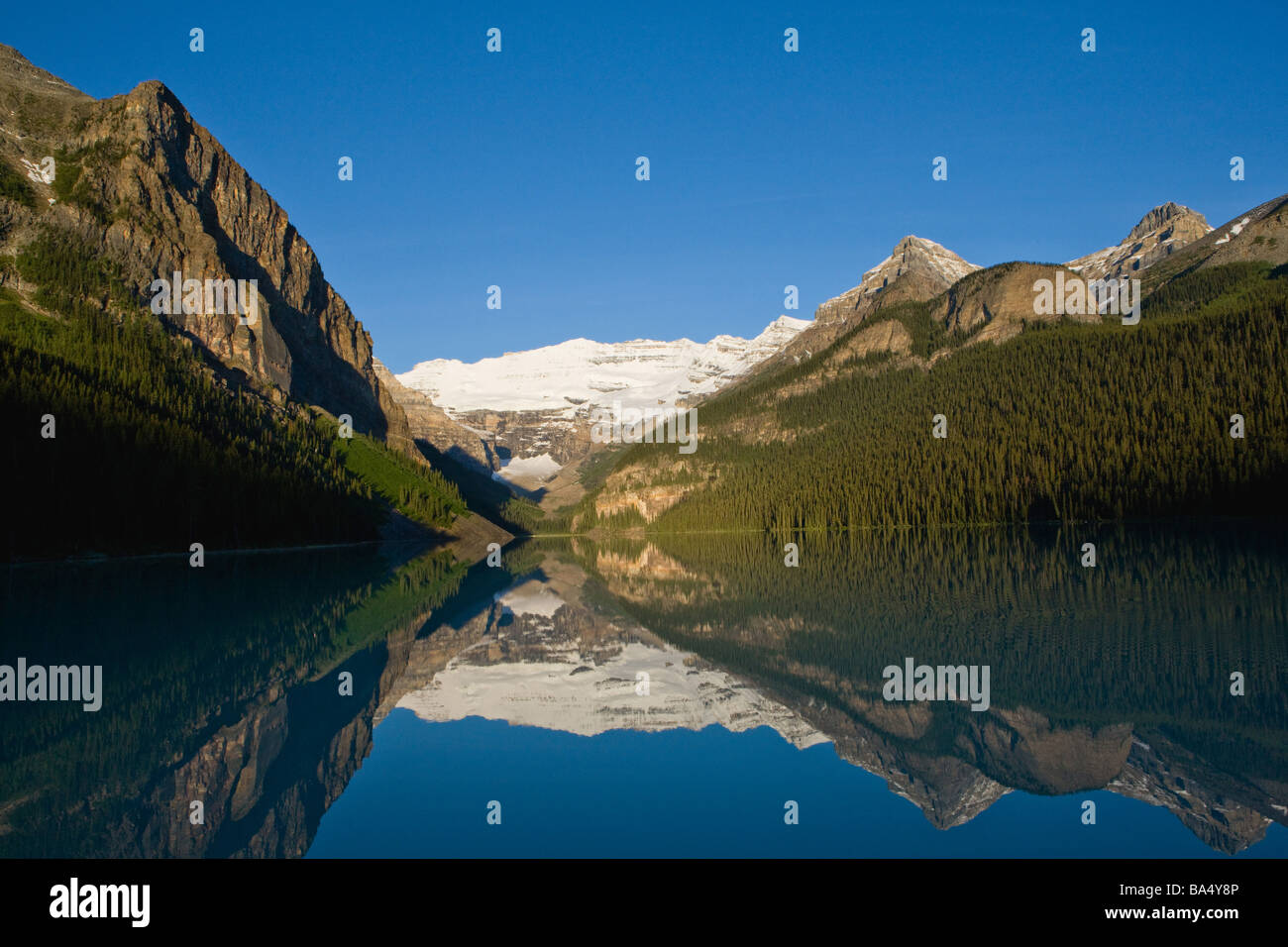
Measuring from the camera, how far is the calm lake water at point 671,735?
10.0m

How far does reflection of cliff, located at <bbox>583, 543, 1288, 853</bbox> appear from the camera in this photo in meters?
10.6

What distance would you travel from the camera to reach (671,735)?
1542 cm

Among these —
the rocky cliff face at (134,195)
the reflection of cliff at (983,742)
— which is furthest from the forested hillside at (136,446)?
the reflection of cliff at (983,742)

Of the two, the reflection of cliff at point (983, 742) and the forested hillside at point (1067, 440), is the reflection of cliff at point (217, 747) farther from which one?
the forested hillside at point (1067, 440)

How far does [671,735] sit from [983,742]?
17.6ft

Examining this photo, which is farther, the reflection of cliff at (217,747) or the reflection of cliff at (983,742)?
the reflection of cliff at (983,742)

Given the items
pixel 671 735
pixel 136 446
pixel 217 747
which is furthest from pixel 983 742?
pixel 136 446

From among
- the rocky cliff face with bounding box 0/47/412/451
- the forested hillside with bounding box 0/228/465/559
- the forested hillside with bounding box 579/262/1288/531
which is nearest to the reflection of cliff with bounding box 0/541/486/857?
the forested hillside with bounding box 0/228/465/559

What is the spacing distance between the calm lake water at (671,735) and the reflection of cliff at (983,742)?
63mm

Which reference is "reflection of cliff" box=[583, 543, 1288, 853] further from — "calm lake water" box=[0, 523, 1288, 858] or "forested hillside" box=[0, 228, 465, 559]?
"forested hillside" box=[0, 228, 465, 559]

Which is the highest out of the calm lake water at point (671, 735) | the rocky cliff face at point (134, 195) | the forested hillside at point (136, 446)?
the rocky cliff face at point (134, 195)

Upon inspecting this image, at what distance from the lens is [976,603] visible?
30.9 m
